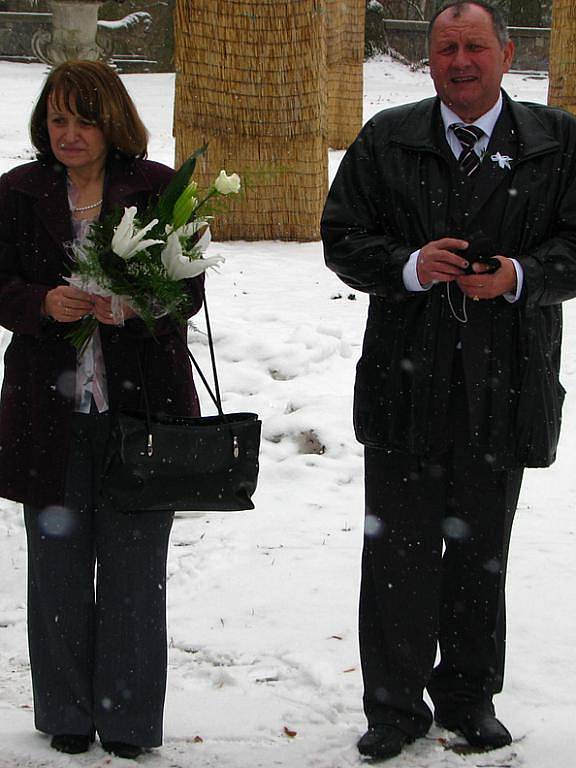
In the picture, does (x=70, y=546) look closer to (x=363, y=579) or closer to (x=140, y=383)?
(x=140, y=383)

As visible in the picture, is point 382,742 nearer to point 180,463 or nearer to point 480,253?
point 180,463

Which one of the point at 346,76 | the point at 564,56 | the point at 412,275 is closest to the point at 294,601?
the point at 412,275

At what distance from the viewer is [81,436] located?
3.38m

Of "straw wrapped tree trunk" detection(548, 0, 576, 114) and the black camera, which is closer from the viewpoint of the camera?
the black camera

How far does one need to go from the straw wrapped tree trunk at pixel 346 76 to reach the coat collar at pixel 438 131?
1014 centimetres

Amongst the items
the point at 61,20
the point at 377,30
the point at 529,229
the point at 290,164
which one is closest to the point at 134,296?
the point at 529,229

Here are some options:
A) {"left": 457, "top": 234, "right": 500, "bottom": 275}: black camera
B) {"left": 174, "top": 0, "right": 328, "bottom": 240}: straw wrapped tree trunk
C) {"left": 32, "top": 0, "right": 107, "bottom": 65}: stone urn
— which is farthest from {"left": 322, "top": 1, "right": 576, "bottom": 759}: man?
{"left": 32, "top": 0, "right": 107, "bottom": 65}: stone urn

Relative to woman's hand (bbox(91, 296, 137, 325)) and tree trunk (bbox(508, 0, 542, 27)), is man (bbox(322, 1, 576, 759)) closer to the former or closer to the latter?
woman's hand (bbox(91, 296, 137, 325))

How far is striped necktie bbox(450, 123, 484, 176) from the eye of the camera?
331 cm

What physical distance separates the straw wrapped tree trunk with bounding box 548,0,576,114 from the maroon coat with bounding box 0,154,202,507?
7.55m

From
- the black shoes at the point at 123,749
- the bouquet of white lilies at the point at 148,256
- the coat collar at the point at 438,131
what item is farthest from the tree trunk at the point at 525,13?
the black shoes at the point at 123,749

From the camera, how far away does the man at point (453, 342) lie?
10.7 feet

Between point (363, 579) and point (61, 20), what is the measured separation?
486 inches

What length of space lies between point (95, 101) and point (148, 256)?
1.51 feet
